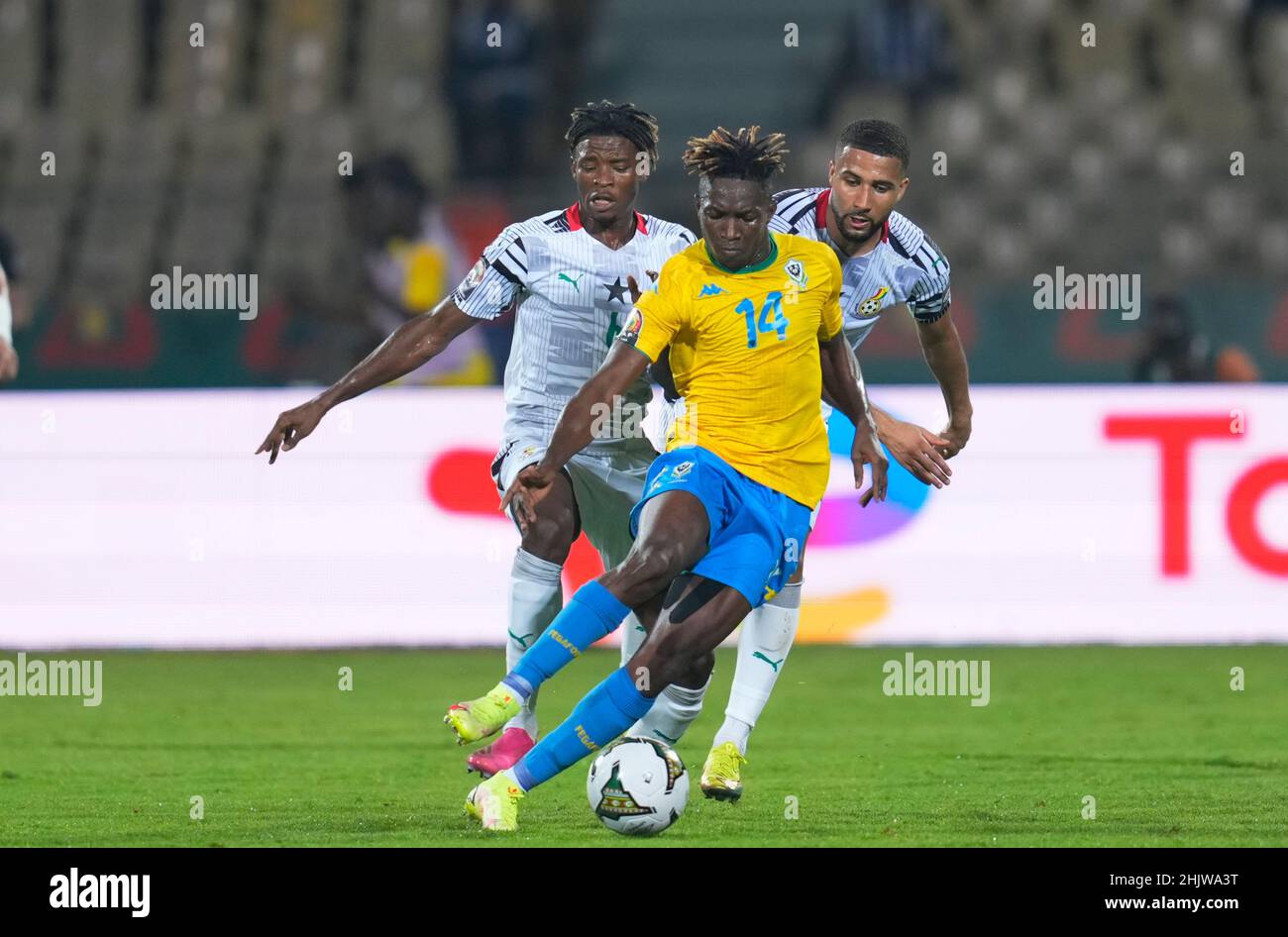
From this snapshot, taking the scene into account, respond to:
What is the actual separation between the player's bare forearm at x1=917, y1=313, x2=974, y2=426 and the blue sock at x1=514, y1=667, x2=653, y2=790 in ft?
6.68

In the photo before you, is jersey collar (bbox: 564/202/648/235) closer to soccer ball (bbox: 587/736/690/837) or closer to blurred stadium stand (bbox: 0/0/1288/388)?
soccer ball (bbox: 587/736/690/837)

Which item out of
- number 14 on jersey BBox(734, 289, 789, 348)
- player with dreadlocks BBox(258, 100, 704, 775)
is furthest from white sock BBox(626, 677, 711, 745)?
number 14 on jersey BBox(734, 289, 789, 348)

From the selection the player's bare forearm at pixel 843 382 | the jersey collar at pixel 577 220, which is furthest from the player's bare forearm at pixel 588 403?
the jersey collar at pixel 577 220

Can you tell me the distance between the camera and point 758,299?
5441 millimetres

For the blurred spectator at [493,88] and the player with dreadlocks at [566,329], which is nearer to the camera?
the player with dreadlocks at [566,329]

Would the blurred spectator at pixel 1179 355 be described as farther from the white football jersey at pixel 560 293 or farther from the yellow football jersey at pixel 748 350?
the yellow football jersey at pixel 748 350

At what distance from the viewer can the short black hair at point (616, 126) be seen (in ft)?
19.8

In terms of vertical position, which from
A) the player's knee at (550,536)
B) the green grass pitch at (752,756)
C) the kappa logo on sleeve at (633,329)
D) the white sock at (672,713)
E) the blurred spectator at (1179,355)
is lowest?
the green grass pitch at (752,756)

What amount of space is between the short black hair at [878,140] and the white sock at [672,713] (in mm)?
1681

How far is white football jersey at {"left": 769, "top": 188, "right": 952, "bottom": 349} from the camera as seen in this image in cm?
632

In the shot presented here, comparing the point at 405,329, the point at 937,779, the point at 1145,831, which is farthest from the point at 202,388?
the point at 1145,831

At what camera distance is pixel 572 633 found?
17.3 feet

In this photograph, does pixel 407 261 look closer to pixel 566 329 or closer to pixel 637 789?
pixel 566 329

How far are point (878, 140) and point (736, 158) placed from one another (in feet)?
2.96
